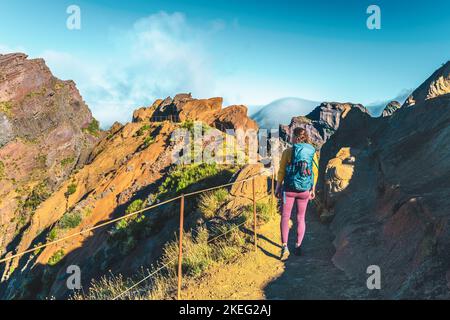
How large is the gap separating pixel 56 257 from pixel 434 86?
68.3ft

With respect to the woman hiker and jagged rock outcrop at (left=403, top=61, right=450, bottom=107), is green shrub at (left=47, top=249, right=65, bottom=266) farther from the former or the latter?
jagged rock outcrop at (left=403, top=61, right=450, bottom=107)

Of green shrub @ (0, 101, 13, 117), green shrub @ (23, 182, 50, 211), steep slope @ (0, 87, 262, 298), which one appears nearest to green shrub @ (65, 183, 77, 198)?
steep slope @ (0, 87, 262, 298)

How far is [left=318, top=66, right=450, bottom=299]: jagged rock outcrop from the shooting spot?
4.83m

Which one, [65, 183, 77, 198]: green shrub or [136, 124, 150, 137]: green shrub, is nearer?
[65, 183, 77, 198]: green shrub

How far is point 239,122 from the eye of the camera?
38.9 m

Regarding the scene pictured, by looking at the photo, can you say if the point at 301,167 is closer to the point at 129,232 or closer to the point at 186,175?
the point at 129,232

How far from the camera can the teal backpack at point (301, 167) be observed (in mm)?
6512

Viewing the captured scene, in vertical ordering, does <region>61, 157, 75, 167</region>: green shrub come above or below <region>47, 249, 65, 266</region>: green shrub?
above

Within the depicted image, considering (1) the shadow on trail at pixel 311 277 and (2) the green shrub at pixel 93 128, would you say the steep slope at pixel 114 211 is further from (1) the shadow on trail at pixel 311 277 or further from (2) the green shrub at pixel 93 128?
(2) the green shrub at pixel 93 128

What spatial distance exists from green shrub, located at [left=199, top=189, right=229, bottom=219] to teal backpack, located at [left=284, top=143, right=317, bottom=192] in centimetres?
535

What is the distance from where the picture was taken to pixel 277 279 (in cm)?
650

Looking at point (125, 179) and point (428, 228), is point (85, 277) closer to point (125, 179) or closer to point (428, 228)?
point (125, 179)

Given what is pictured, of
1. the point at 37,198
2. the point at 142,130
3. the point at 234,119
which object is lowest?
the point at 37,198

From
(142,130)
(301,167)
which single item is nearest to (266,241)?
(301,167)
